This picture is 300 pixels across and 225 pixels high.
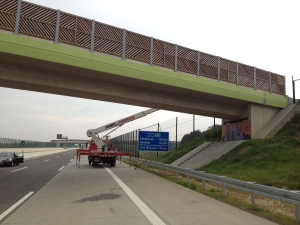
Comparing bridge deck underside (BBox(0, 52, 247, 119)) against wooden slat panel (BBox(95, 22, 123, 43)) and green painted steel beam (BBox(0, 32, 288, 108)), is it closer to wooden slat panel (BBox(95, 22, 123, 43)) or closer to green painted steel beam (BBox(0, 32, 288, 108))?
A: green painted steel beam (BBox(0, 32, 288, 108))

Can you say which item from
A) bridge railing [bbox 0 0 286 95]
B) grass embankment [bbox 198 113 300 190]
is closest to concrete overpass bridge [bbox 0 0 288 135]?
bridge railing [bbox 0 0 286 95]

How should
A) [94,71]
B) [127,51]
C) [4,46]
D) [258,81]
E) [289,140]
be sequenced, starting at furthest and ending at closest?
[258,81] → [289,140] → [127,51] → [94,71] → [4,46]

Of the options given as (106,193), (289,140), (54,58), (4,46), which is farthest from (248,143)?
(4,46)

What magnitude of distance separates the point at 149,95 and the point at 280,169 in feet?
28.4

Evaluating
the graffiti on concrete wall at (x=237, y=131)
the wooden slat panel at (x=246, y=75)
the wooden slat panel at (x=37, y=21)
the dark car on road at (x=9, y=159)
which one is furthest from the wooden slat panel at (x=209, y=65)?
the dark car on road at (x=9, y=159)

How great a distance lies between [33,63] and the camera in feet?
46.3

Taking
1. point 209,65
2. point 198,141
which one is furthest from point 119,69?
point 198,141

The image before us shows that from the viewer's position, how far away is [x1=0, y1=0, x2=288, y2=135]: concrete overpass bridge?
45.4 feet

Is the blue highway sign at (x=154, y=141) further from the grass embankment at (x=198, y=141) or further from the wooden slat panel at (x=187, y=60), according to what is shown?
the wooden slat panel at (x=187, y=60)

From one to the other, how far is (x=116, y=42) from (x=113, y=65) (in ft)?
5.40

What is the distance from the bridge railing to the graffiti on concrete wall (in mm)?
2877

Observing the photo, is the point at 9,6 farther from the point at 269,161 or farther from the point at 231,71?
the point at 269,161

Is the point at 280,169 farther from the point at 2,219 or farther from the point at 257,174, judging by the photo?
the point at 2,219

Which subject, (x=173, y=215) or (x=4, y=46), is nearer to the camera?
(x=173, y=215)
